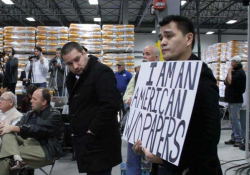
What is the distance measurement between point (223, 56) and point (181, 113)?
1202 centimetres

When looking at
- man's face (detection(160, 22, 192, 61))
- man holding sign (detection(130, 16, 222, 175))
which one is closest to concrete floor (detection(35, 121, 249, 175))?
man holding sign (detection(130, 16, 222, 175))

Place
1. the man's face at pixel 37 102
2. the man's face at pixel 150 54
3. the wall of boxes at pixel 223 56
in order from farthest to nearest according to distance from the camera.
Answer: the wall of boxes at pixel 223 56 → the man's face at pixel 37 102 → the man's face at pixel 150 54

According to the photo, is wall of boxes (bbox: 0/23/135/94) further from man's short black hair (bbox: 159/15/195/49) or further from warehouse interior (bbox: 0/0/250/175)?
man's short black hair (bbox: 159/15/195/49)

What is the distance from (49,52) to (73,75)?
25.2 feet

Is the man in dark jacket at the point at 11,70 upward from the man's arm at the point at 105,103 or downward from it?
upward

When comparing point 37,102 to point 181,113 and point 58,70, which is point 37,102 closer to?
point 181,113

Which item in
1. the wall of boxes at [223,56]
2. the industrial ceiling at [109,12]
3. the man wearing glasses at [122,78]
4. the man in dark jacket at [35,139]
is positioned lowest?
the man in dark jacket at [35,139]

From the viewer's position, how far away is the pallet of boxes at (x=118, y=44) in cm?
989

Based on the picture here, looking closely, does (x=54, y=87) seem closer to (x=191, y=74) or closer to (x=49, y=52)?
(x=49, y=52)

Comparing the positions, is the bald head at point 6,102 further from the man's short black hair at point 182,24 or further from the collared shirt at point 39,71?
the collared shirt at point 39,71

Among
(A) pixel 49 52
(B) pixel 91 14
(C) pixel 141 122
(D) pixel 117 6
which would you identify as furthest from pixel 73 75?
(B) pixel 91 14

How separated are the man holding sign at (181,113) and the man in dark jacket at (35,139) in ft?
7.15

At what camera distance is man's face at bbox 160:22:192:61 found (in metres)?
1.40

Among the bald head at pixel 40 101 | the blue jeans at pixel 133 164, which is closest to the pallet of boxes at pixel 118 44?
the bald head at pixel 40 101
